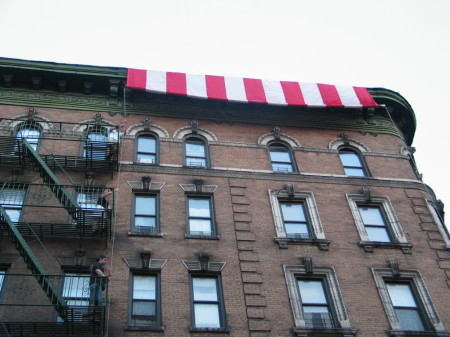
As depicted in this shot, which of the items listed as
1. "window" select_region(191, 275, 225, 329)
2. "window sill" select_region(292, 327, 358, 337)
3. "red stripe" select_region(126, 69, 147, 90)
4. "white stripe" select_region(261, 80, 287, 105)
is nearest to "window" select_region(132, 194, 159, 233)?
"window" select_region(191, 275, 225, 329)

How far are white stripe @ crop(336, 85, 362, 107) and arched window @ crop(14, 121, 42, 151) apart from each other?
1242cm

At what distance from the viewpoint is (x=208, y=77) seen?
24.8m

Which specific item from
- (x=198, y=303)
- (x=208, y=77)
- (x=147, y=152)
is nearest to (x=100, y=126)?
(x=147, y=152)

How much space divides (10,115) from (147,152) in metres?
5.47

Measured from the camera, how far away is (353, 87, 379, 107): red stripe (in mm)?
24562

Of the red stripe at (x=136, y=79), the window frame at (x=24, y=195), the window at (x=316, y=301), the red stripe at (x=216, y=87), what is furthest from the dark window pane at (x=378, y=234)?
the window frame at (x=24, y=195)

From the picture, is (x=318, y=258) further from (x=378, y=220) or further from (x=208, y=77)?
(x=208, y=77)

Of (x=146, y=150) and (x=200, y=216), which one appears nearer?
(x=200, y=216)

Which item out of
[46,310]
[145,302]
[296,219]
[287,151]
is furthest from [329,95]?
[46,310]

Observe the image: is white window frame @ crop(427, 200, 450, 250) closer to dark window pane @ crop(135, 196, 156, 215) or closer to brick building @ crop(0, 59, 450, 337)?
brick building @ crop(0, 59, 450, 337)

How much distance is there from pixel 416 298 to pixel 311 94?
10.2 metres

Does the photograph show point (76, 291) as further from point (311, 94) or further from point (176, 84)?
point (311, 94)

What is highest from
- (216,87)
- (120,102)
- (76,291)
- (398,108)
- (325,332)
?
(216,87)

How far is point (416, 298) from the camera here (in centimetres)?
1803
